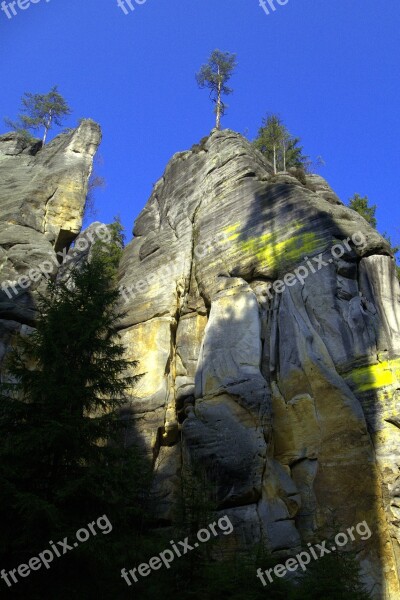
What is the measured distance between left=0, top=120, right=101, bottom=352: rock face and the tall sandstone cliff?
0.20 m

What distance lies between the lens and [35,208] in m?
25.5

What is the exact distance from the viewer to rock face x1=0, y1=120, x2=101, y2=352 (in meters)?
19.9

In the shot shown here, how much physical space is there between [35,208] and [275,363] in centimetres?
1557

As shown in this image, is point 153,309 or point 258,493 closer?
→ point 258,493

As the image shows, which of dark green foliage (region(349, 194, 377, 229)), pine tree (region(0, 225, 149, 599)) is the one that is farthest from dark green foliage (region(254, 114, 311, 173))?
pine tree (region(0, 225, 149, 599))

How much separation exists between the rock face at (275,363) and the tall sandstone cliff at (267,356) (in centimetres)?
4

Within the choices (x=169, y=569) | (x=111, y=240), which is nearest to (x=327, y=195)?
Answer: (x=111, y=240)

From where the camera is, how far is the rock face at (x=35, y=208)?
19.9 metres

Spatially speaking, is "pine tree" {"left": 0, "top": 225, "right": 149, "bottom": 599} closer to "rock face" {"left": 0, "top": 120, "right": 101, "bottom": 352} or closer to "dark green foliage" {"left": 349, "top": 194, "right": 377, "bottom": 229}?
"rock face" {"left": 0, "top": 120, "right": 101, "bottom": 352}

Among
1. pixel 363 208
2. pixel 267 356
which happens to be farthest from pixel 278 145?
pixel 267 356

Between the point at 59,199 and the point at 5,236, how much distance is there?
448 cm

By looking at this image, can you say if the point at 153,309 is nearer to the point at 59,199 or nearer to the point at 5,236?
the point at 5,236

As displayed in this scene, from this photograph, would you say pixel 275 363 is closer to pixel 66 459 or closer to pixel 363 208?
pixel 66 459

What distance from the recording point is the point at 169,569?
9.93 metres
